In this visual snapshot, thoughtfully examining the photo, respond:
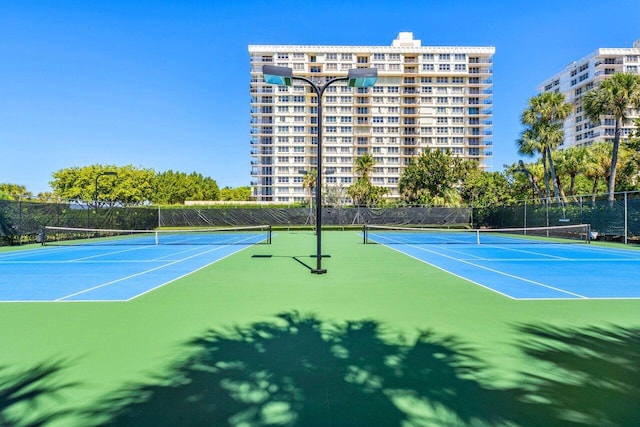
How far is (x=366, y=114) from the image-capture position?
91.1 metres

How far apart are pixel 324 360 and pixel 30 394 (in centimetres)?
259

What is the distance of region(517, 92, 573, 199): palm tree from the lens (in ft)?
105

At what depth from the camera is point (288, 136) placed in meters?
89.9

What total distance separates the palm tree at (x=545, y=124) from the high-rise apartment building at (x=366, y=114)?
55505 millimetres

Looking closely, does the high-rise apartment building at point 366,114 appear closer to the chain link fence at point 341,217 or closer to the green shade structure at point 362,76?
the chain link fence at point 341,217

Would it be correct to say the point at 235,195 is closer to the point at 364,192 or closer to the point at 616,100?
the point at 364,192

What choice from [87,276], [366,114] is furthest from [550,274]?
[366,114]

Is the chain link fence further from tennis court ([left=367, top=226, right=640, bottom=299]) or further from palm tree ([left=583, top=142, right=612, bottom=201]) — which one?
tennis court ([left=367, top=226, right=640, bottom=299])

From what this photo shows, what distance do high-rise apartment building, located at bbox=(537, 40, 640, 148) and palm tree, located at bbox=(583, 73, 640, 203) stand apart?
233ft

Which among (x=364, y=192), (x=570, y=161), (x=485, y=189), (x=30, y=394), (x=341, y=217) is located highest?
(x=570, y=161)

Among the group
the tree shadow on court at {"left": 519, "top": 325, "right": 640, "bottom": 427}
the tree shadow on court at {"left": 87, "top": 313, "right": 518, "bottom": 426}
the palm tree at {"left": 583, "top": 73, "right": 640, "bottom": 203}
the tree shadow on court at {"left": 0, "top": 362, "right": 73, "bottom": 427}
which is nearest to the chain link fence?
the palm tree at {"left": 583, "top": 73, "right": 640, "bottom": 203}

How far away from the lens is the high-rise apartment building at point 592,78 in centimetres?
9400

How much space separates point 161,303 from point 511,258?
11.8 metres

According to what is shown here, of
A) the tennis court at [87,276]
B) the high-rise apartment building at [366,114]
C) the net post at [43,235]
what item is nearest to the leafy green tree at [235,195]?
the high-rise apartment building at [366,114]
